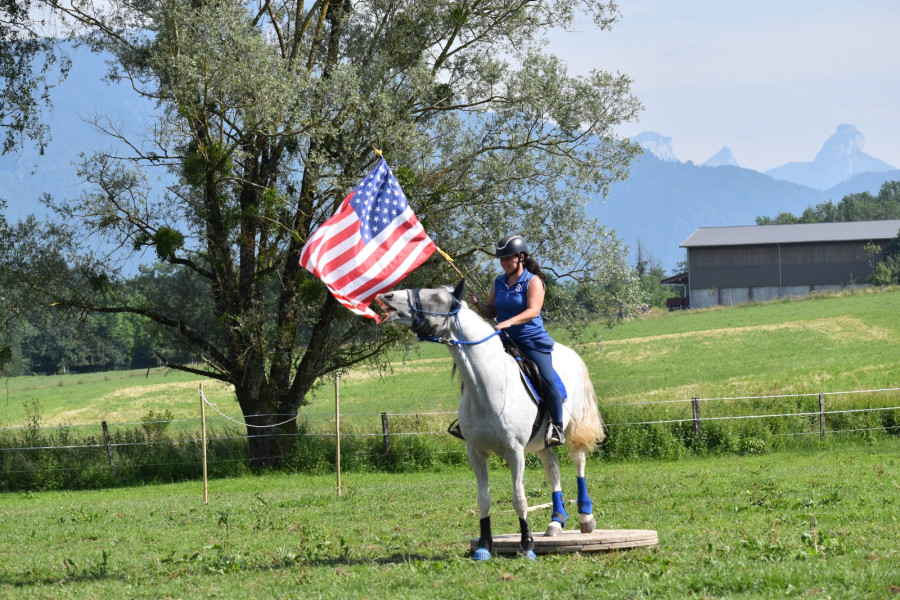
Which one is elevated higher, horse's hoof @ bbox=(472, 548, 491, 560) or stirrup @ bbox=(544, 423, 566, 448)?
stirrup @ bbox=(544, 423, 566, 448)

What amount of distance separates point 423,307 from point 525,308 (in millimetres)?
1247

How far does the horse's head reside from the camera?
8742 millimetres

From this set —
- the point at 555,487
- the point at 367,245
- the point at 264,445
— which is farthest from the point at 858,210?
the point at 367,245

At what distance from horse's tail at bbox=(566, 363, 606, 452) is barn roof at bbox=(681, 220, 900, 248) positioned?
82452 mm

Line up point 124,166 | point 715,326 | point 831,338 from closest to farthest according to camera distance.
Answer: point 124,166
point 831,338
point 715,326

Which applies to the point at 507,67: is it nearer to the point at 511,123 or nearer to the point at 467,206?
the point at 511,123

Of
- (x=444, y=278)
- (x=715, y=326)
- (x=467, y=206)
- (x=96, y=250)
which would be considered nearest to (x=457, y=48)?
(x=467, y=206)

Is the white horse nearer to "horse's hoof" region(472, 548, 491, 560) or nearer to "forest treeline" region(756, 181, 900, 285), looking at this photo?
"horse's hoof" region(472, 548, 491, 560)

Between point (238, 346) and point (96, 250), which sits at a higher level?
point (96, 250)

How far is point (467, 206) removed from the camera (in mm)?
24562

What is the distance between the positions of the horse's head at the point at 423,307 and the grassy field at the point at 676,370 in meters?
16.2

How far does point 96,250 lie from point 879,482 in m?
18.5

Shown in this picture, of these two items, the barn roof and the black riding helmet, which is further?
the barn roof

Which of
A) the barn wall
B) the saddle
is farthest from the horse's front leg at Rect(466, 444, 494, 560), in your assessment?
the barn wall
